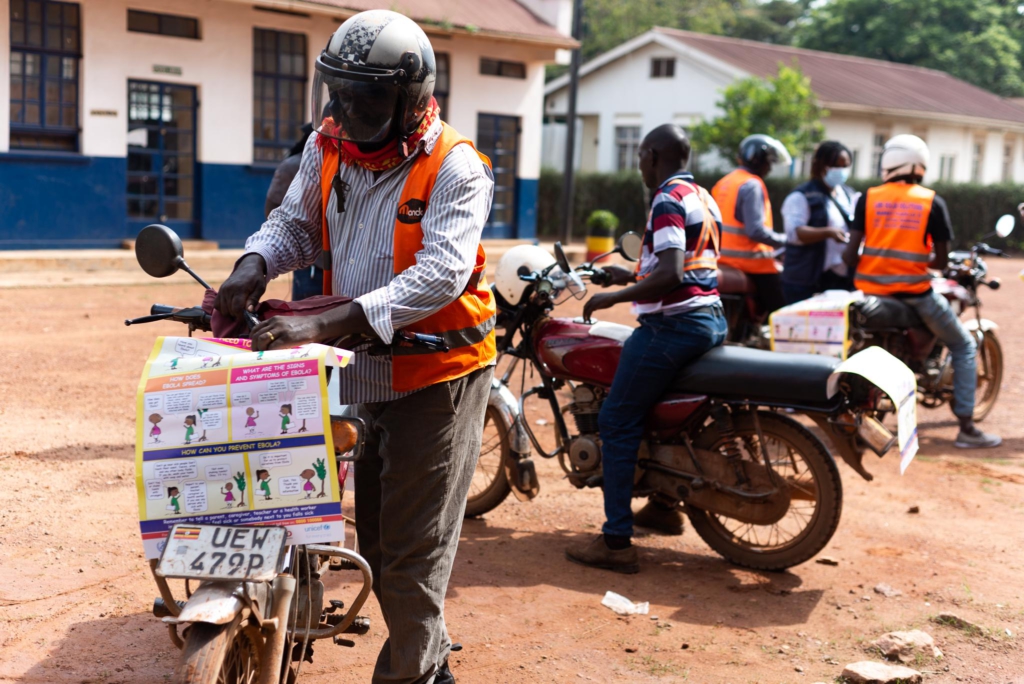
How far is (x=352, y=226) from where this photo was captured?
3242mm

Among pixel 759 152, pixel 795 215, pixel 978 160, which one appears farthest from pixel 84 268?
pixel 978 160

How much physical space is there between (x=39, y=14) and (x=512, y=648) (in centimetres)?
1372

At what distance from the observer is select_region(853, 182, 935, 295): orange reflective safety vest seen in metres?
7.32

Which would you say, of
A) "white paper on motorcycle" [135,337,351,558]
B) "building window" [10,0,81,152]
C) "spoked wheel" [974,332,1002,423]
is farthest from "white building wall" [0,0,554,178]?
"white paper on motorcycle" [135,337,351,558]

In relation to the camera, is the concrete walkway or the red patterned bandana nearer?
the red patterned bandana

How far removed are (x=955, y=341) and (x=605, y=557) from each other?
3831 mm

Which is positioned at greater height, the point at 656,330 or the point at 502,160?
the point at 502,160

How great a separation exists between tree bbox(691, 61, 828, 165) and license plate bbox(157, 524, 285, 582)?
23.7 meters

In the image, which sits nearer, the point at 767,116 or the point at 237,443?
the point at 237,443

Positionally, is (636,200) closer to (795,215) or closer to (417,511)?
(795,215)

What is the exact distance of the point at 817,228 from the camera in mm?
8141

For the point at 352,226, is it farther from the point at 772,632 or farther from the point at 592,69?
the point at 592,69

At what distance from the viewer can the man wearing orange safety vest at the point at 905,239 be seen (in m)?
7.34

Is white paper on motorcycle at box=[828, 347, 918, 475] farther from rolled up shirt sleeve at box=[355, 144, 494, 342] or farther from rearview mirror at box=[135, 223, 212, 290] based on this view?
rearview mirror at box=[135, 223, 212, 290]
